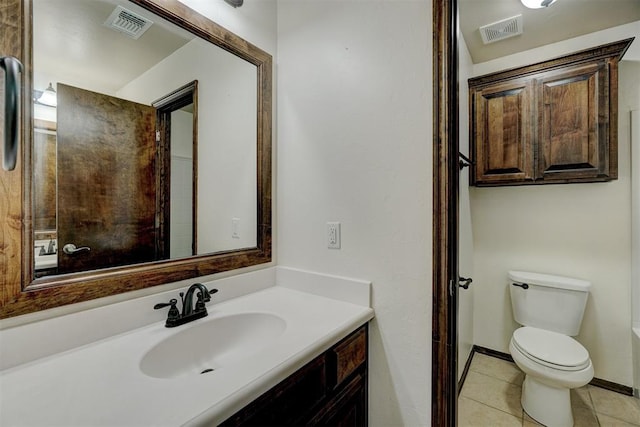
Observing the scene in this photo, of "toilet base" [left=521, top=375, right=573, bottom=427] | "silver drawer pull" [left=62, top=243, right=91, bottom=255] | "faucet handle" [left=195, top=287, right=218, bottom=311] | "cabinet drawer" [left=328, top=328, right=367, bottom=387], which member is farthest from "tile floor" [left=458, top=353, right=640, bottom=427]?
"silver drawer pull" [left=62, top=243, right=91, bottom=255]

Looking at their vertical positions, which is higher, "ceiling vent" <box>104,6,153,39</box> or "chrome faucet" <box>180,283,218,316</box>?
"ceiling vent" <box>104,6,153,39</box>

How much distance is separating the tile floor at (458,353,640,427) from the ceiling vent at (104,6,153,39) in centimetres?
252

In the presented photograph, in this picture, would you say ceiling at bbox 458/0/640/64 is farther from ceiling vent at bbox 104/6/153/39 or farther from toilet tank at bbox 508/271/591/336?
toilet tank at bbox 508/271/591/336

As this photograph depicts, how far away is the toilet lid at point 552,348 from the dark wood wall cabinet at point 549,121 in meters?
1.02

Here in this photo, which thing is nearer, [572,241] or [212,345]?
[212,345]

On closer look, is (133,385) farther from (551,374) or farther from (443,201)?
(551,374)

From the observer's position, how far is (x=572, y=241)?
192 centimetres

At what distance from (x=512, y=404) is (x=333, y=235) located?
1.67 m

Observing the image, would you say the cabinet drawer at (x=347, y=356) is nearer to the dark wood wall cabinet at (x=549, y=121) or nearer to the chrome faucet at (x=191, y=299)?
the chrome faucet at (x=191, y=299)

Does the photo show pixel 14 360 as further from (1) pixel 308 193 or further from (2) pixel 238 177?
(1) pixel 308 193

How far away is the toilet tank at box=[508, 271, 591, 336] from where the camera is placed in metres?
1.80

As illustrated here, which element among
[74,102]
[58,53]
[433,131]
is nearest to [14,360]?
[74,102]

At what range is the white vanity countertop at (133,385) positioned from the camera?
548 mm

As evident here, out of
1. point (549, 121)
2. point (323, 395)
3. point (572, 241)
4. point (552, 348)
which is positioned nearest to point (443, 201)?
point (323, 395)
